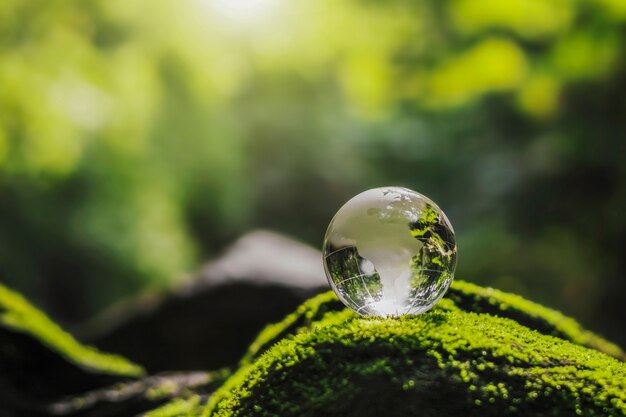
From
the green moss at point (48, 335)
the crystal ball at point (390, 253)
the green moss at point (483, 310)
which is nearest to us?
the crystal ball at point (390, 253)

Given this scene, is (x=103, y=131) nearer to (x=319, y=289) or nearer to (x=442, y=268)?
(x=319, y=289)

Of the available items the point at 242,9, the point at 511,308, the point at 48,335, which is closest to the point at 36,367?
the point at 48,335

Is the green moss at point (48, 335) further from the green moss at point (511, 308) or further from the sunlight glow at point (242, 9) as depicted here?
the sunlight glow at point (242, 9)

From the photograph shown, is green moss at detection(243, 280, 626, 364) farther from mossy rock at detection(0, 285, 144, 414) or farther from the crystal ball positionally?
mossy rock at detection(0, 285, 144, 414)

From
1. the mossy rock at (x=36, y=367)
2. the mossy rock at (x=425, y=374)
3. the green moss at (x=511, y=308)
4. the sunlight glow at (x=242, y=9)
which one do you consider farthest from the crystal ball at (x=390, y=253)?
the sunlight glow at (x=242, y=9)

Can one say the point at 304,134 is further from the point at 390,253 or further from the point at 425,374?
the point at 425,374

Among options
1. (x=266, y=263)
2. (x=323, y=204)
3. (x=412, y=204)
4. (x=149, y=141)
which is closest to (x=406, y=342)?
(x=412, y=204)
